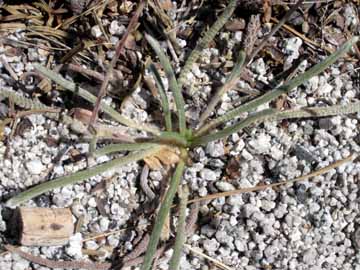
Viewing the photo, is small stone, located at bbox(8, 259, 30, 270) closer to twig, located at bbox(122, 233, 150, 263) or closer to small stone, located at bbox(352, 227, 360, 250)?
twig, located at bbox(122, 233, 150, 263)

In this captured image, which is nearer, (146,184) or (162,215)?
(162,215)

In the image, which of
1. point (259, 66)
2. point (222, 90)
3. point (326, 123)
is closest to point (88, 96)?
point (222, 90)

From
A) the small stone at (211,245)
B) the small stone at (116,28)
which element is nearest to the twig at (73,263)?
the small stone at (211,245)

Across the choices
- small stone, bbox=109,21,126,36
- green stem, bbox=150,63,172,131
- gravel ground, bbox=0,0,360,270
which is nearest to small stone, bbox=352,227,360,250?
gravel ground, bbox=0,0,360,270

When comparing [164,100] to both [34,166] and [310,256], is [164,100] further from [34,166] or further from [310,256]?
[310,256]

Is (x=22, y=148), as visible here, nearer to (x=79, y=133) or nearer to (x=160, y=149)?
(x=79, y=133)

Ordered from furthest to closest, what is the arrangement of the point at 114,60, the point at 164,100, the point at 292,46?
the point at 292,46, the point at 164,100, the point at 114,60

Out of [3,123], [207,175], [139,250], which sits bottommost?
[139,250]

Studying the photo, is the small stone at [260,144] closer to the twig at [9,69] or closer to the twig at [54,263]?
the twig at [54,263]
